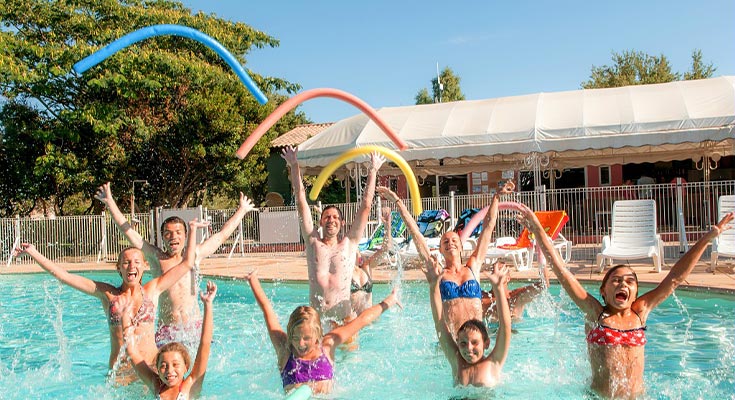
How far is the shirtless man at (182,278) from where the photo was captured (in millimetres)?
5020

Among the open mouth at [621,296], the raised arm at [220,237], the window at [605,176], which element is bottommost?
the open mouth at [621,296]

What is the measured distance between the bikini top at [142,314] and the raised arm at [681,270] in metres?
3.37

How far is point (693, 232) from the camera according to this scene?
1394 centimetres

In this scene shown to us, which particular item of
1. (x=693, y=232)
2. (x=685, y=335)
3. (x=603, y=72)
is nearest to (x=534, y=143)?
(x=693, y=232)

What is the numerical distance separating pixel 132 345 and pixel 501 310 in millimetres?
2538

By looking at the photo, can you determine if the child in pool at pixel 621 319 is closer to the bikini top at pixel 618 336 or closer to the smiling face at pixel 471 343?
the bikini top at pixel 618 336

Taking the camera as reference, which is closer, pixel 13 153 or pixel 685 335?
pixel 685 335

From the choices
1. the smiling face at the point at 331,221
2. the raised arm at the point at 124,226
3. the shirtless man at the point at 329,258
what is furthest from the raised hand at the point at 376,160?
the raised arm at the point at 124,226

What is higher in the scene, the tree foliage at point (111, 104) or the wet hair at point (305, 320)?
the tree foliage at point (111, 104)

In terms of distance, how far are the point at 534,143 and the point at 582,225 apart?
241 cm

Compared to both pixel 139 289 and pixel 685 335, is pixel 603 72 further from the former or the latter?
pixel 139 289

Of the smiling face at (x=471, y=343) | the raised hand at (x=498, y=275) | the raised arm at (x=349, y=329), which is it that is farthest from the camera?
the raised arm at (x=349, y=329)

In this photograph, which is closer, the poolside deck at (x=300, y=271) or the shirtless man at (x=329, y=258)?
the shirtless man at (x=329, y=258)

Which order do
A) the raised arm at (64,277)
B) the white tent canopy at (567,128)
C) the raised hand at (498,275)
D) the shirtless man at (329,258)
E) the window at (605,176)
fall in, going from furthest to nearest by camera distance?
the window at (605,176)
the white tent canopy at (567,128)
the shirtless man at (329,258)
the raised arm at (64,277)
the raised hand at (498,275)
